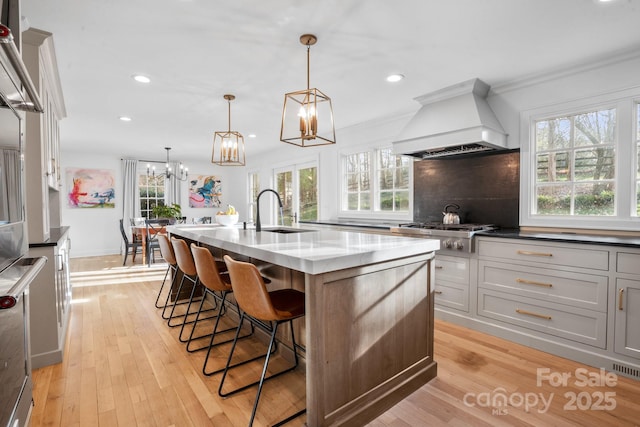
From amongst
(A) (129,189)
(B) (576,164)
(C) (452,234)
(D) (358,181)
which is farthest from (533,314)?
(A) (129,189)

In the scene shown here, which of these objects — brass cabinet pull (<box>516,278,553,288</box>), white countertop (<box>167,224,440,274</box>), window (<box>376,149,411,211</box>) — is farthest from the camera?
window (<box>376,149,411,211</box>)

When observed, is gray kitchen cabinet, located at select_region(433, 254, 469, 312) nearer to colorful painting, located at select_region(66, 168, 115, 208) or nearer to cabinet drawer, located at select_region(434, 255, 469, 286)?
cabinet drawer, located at select_region(434, 255, 469, 286)

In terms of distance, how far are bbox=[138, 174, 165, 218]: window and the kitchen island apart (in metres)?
6.80

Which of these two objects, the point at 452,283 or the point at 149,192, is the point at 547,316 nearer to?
the point at 452,283

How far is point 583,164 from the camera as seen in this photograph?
2951 millimetres

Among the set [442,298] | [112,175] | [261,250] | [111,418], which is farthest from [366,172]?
[112,175]

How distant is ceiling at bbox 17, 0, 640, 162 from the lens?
2043 mm

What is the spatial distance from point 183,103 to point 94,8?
191 centimetres

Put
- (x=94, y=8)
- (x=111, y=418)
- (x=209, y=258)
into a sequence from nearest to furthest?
1. (x=111, y=418)
2. (x=94, y=8)
3. (x=209, y=258)

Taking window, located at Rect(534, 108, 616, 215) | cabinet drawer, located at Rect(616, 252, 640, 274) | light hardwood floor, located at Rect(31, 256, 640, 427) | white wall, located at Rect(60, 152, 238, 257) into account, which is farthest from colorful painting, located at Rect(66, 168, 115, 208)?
cabinet drawer, located at Rect(616, 252, 640, 274)

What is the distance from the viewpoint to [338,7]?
79.6 inches

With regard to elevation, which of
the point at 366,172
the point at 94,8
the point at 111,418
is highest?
the point at 94,8

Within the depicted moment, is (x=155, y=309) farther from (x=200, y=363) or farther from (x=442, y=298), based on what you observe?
(x=442, y=298)

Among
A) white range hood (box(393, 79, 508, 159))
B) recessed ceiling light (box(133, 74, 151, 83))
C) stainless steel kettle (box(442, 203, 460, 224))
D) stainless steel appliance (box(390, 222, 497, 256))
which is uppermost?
recessed ceiling light (box(133, 74, 151, 83))
